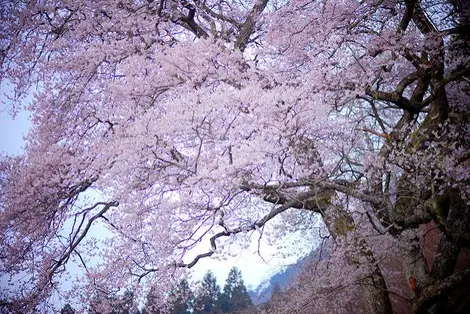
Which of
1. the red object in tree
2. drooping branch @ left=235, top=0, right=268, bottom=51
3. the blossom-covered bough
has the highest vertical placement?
drooping branch @ left=235, top=0, right=268, bottom=51

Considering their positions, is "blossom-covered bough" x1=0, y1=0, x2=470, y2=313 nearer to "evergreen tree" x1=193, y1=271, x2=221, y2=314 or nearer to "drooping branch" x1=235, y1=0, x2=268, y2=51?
"drooping branch" x1=235, y1=0, x2=268, y2=51

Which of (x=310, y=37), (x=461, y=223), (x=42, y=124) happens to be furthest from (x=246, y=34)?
(x=461, y=223)

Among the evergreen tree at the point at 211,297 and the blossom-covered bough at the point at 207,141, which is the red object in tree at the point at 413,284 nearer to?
the blossom-covered bough at the point at 207,141

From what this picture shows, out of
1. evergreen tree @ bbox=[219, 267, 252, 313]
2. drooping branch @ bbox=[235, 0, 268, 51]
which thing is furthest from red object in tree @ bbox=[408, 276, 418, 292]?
evergreen tree @ bbox=[219, 267, 252, 313]

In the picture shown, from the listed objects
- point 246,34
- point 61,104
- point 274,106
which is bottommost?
point 274,106

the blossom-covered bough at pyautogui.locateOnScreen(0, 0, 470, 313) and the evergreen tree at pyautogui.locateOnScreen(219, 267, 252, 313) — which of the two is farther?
the evergreen tree at pyautogui.locateOnScreen(219, 267, 252, 313)

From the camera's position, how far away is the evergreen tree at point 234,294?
2480 cm

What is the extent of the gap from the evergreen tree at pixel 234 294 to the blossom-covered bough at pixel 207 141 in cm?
2088

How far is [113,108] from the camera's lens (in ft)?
16.1

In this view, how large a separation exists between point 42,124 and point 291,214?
520 cm

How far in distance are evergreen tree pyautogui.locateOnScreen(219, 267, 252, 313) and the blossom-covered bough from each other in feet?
68.5

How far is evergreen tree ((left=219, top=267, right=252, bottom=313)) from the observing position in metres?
24.8

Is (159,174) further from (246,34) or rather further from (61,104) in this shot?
(246,34)

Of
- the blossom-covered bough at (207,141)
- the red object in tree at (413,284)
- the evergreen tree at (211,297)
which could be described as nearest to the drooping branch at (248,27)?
the blossom-covered bough at (207,141)
